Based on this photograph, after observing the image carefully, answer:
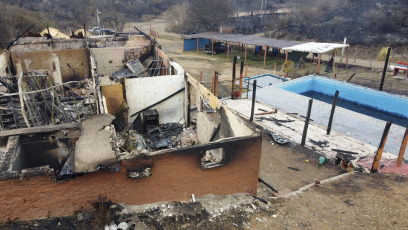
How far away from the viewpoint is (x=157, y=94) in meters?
12.3

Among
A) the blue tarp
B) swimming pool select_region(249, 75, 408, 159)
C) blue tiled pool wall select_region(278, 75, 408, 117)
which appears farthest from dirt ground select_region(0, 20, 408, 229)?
the blue tarp

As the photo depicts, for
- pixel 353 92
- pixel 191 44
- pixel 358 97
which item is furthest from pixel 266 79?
pixel 191 44

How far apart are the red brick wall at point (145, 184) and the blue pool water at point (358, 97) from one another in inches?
480

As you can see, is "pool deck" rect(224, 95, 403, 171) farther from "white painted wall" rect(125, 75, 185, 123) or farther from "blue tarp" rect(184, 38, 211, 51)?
"blue tarp" rect(184, 38, 211, 51)

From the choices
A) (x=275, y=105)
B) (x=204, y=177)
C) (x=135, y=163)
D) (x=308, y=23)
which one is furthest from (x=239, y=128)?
(x=308, y=23)

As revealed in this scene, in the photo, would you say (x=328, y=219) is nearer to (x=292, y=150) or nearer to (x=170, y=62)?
(x=292, y=150)

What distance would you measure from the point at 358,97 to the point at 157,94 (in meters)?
13.5

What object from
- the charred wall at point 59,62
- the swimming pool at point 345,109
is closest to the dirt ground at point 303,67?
the swimming pool at point 345,109

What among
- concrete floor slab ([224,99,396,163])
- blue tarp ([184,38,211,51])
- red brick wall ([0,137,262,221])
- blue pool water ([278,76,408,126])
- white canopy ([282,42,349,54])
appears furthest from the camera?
blue tarp ([184,38,211,51])

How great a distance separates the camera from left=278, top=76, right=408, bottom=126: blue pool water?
16.7 m

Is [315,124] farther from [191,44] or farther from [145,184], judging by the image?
[191,44]

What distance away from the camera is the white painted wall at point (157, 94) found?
38.8 feet

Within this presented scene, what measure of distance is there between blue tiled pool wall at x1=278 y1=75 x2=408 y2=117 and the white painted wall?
30.7 ft

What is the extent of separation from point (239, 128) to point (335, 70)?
21210 millimetres
